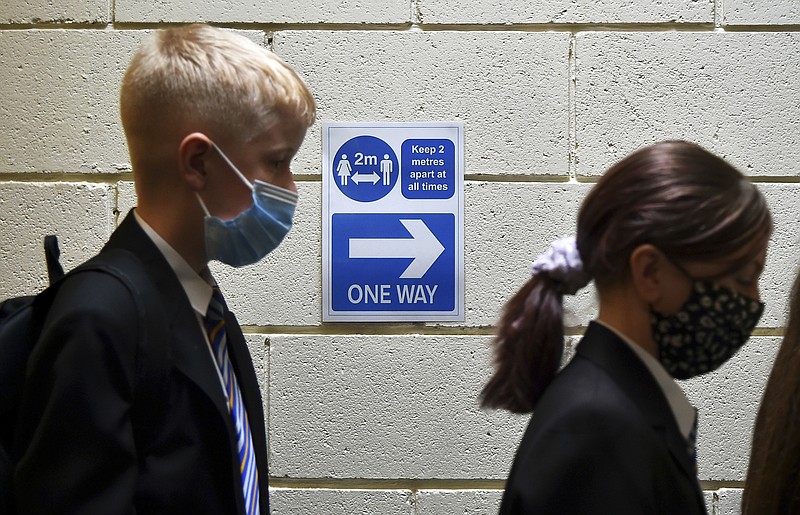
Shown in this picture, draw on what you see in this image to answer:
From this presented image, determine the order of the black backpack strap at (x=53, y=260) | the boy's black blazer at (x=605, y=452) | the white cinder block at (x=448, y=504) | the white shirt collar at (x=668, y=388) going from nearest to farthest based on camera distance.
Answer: the boy's black blazer at (x=605, y=452) → the white shirt collar at (x=668, y=388) → the black backpack strap at (x=53, y=260) → the white cinder block at (x=448, y=504)

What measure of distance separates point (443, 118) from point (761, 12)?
3.04ft

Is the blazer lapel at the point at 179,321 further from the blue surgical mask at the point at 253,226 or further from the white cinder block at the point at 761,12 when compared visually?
the white cinder block at the point at 761,12

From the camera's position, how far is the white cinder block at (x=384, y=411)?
2.26 metres

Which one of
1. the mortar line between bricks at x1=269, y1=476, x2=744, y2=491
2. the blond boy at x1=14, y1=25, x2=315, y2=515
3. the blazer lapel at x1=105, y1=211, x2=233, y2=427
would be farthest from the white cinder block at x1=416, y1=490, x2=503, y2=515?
the blazer lapel at x1=105, y1=211, x2=233, y2=427

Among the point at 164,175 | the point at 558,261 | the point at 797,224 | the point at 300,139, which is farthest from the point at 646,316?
the point at 797,224

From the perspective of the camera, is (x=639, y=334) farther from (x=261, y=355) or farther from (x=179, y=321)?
(x=261, y=355)

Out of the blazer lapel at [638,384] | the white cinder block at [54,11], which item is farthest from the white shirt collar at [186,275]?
the white cinder block at [54,11]

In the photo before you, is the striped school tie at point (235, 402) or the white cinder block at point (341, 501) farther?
the white cinder block at point (341, 501)

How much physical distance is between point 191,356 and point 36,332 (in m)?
0.22

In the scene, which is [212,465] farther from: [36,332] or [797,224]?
[797,224]

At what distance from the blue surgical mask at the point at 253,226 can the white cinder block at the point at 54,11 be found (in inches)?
48.5

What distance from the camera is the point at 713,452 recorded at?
226cm

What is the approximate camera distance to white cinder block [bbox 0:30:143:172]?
2.33m

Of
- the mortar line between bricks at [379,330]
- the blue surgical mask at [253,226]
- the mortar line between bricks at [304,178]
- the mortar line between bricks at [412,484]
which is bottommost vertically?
the mortar line between bricks at [412,484]
